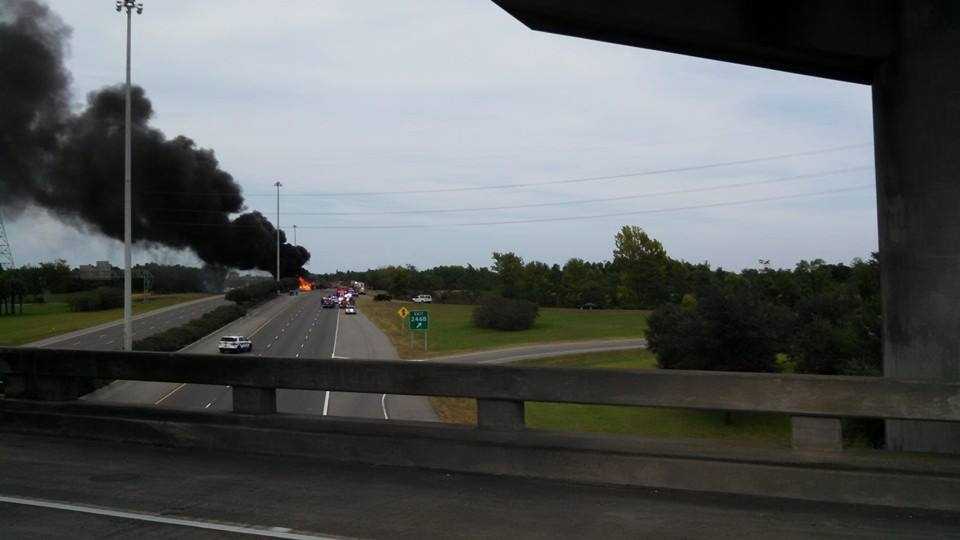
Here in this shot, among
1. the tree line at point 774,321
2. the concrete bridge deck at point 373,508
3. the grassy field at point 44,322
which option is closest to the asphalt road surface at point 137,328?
the grassy field at point 44,322

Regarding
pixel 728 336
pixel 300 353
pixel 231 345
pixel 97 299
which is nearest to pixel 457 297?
pixel 300 353

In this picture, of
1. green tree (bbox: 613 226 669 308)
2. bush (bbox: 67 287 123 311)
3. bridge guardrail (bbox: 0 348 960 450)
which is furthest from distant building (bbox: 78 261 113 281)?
green tree (bbox: 613 226 669 308)

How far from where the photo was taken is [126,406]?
973cm

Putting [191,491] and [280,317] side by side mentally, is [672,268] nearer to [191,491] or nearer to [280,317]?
[280,317]

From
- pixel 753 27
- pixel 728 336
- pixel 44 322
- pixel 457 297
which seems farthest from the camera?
pixel 457 297

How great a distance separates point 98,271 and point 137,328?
624 centimetres

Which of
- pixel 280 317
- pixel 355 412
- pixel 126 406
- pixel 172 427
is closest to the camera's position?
pixel 172 427

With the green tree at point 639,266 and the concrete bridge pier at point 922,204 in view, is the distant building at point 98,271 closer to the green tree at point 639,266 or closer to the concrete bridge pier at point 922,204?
the concrete bridge pier at point 922,204

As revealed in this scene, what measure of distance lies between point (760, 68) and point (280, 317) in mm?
52933

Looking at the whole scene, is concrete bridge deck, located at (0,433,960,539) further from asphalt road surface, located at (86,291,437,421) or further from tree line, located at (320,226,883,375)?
tree line, located at (320,226,883,375)

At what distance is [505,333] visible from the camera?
154ft

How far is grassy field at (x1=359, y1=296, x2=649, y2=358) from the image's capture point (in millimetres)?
43031

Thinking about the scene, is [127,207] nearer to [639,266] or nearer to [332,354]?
[332,354]

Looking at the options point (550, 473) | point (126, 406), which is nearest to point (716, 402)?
point (550, 473)
